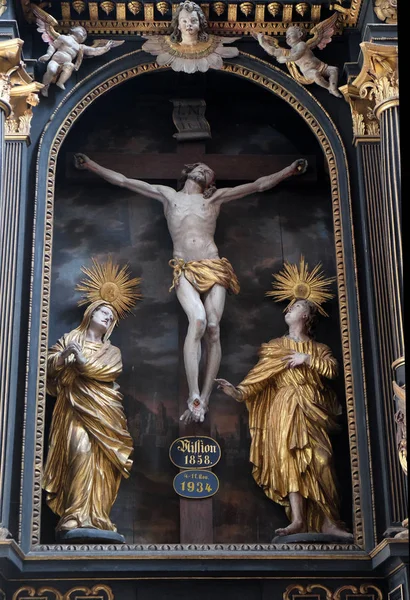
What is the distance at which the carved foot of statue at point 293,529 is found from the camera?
7.48 metres

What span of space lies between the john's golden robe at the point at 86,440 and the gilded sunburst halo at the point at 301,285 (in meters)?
1.62

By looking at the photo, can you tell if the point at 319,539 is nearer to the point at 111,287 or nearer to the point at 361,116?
the point at 111,287

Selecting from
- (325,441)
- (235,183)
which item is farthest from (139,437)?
(235,183)

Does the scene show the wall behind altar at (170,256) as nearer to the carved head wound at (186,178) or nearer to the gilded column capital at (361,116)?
the carved head wound at (186,178)

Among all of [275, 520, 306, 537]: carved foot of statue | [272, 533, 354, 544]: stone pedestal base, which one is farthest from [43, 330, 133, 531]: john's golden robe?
[272, 533, 354, 544]: stone pedestal base

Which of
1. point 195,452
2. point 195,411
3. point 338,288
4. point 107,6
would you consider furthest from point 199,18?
point 195,452

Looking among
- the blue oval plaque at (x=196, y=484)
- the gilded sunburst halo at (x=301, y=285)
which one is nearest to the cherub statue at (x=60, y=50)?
the gilded sunburst halo at (x=301, y=285)

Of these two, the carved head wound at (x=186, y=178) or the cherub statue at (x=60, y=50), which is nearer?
the cherub statue at (x=60, y=50)

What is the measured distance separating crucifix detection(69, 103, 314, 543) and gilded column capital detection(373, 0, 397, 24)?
1417mm

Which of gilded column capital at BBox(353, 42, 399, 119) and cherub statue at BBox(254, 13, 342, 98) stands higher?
cherub statue at BBox(254, 13, 342, 98)

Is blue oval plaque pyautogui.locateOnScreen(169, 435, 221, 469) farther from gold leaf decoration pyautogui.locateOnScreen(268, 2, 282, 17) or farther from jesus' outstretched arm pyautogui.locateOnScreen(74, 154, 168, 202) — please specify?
gold leaf decoration pyautogui.locateOnScreen(268, 2, 282, 17)

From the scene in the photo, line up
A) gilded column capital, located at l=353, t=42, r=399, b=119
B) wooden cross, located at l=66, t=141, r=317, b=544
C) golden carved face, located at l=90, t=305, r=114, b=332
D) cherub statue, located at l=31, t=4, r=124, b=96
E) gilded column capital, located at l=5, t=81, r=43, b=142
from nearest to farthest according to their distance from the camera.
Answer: gilded column capital, located at l=353, t=42, r=399, b=119 → golden carved face, located at l=90, t=305, r=114, b=332 → gilded column capital, located at l=5, t=81, r=43, b=142 → cherub statue, located at l=31, t=4, r=124, b=96 → wooden cross, located at l=66, t=141, r=317, b=544

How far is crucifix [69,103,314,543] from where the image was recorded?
313 inches

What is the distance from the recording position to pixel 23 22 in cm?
877
